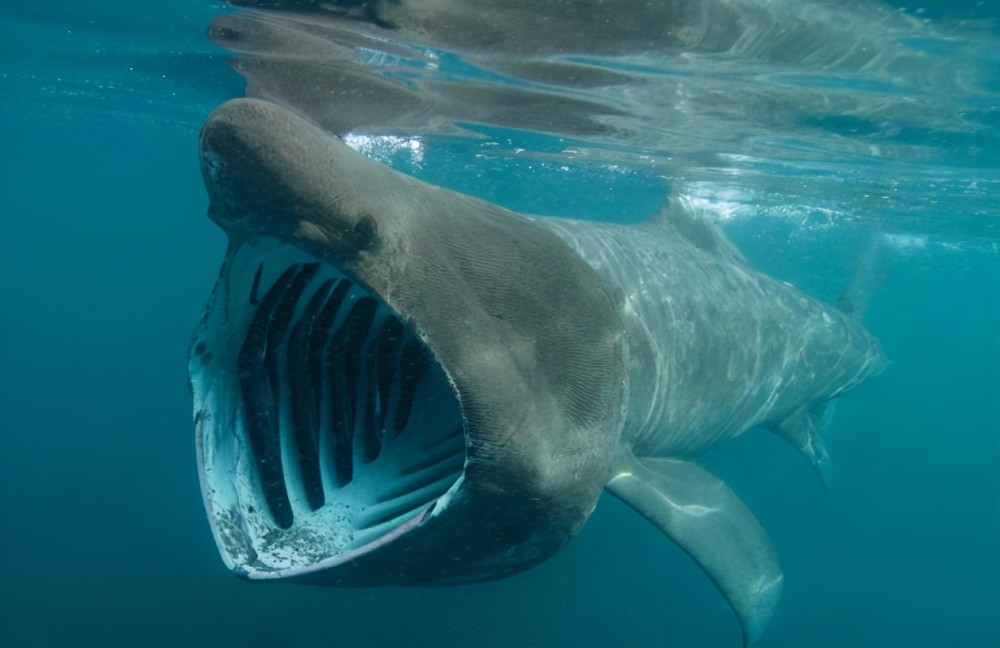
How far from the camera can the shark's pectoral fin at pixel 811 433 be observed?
34.6 feet

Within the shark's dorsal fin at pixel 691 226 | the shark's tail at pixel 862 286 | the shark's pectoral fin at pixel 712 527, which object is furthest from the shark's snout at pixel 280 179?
the shark's tail at pixel 862 286

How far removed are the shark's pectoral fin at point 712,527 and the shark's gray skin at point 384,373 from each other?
0.48 meters

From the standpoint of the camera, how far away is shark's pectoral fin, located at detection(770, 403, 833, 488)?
10539 millimetres

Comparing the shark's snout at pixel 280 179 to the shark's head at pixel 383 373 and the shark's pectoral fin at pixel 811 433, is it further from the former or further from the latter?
the shark's pectoral fin at pixel 811 433

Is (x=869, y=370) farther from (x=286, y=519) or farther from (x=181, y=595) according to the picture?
(x=181, y=595)

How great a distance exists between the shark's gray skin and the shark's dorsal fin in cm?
487

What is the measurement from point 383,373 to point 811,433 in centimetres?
937

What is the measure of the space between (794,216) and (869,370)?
42.7 ft

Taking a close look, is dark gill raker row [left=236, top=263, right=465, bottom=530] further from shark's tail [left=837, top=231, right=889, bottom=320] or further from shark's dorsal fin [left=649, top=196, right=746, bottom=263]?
shark's tail [left=837, top=231, right=889, bottom=320]

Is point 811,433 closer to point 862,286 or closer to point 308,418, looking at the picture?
point 862,286

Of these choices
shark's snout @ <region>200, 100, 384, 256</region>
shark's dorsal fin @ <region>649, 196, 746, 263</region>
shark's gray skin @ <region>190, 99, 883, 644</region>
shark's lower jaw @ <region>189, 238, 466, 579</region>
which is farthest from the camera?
shark's dorsal fin @ <region>649, 196, 746, 263</region>

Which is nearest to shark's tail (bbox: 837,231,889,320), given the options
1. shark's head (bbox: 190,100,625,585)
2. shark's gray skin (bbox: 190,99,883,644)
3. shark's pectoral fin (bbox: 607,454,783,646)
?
shark's pectoral fin (bbox: 607,454,783,646)

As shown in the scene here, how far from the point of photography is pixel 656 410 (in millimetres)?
5828

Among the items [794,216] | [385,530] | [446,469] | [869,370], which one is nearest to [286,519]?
[385,530]
